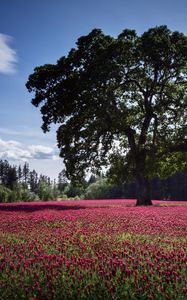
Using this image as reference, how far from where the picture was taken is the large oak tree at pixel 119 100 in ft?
92.5

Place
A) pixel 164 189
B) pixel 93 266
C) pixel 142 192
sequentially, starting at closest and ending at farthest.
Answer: pixel 93 266
pixel 142 192
pixel 164 189

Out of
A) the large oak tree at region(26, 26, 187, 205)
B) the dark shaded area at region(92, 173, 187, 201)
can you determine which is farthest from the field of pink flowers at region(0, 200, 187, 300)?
the dark shaded area at region(92, 173, 187, 201)

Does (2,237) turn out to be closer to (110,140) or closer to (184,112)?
(110,140)

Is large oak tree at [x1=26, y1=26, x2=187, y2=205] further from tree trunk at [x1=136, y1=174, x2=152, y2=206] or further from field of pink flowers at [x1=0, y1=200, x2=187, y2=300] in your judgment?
field of pink flowers at [x1=0, y1=200, x2=187, y2=300]

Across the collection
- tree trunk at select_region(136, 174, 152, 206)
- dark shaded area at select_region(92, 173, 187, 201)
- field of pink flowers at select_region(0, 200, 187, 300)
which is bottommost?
field of pink flowers at select_region(0, 200, 187, 300)

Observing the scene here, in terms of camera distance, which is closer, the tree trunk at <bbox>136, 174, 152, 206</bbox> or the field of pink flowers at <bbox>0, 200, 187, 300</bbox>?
the field of pink flowers at <bbox>0, 200, 187, 300</bbox>

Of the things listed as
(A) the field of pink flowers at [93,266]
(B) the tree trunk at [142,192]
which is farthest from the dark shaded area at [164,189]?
(A) the field of pink flowers at [93,266]

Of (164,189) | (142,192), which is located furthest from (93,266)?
(164,189)

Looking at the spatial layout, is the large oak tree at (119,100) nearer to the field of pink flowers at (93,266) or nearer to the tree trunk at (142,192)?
the tree trunk at (142,192)

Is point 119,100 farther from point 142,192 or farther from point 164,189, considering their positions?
point 164,189

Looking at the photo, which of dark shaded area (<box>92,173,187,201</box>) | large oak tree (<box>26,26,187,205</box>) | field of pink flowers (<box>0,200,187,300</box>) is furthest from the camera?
dark shaded area (<box>92,173,187,201</box>)

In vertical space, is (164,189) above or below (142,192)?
above

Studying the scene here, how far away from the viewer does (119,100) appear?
30.5 meters

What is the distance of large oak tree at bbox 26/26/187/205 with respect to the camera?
28.2 meters
